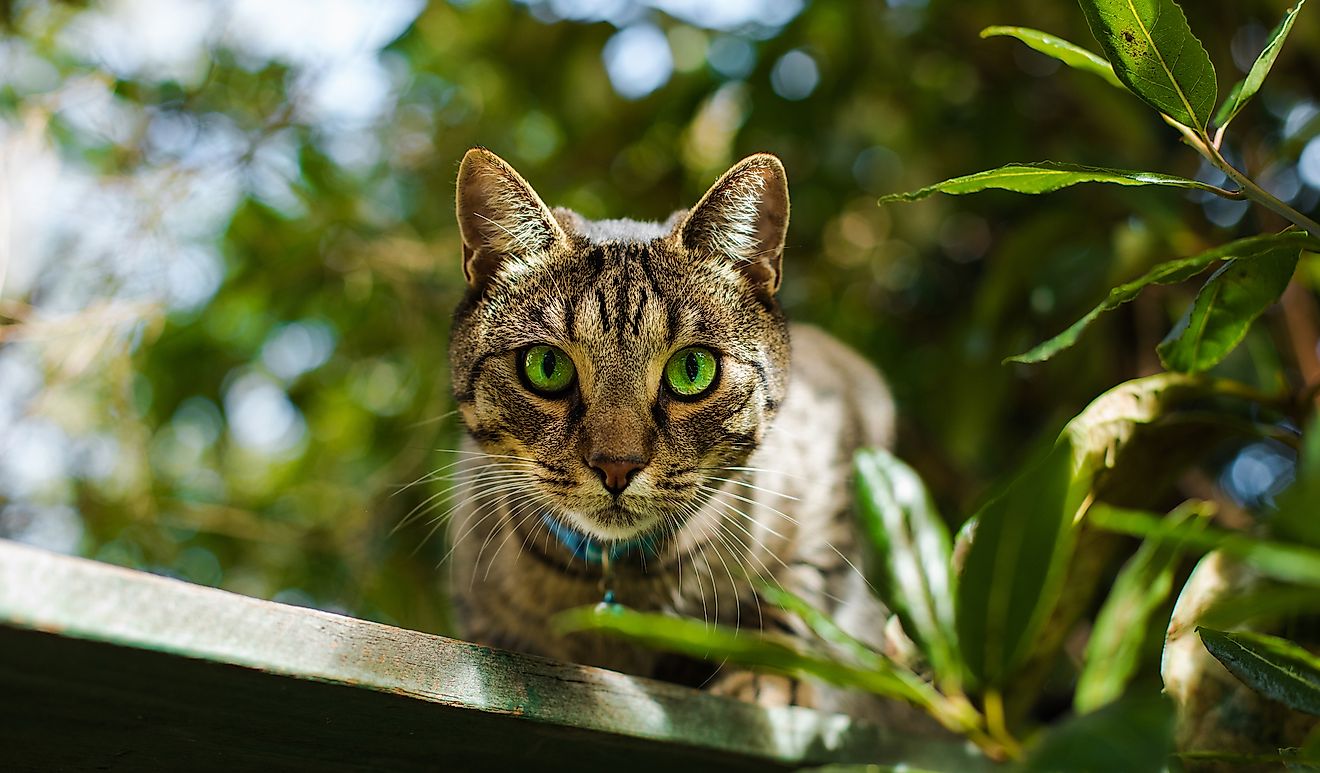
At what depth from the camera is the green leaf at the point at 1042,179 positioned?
39.8 inches

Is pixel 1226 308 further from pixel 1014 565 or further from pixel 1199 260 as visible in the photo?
pixel 1014 565

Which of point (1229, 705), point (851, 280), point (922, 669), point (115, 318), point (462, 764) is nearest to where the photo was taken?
point (462, 764)

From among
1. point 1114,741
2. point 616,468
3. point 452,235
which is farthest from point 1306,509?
point 452,235

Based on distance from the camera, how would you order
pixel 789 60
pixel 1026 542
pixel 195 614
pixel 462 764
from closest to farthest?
pixel 195 614
pixel 1026 542
pixel 462 764
pixel 789 60

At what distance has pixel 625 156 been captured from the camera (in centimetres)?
266

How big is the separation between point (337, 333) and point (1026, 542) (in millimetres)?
2292

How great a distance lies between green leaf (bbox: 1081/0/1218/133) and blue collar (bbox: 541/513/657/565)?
862 millimetres

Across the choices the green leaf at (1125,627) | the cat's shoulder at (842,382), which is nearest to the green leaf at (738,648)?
the green leaf at (1125,627)

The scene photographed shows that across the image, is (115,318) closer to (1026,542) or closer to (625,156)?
(625,156)

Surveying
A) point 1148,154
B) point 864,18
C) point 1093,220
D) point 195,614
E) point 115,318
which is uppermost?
point 864,18

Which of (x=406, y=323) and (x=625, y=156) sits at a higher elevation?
(x=625, y=156)

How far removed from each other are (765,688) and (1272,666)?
2.49ft

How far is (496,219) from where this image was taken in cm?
150

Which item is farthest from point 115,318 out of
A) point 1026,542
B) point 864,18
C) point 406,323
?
point 1026,542
